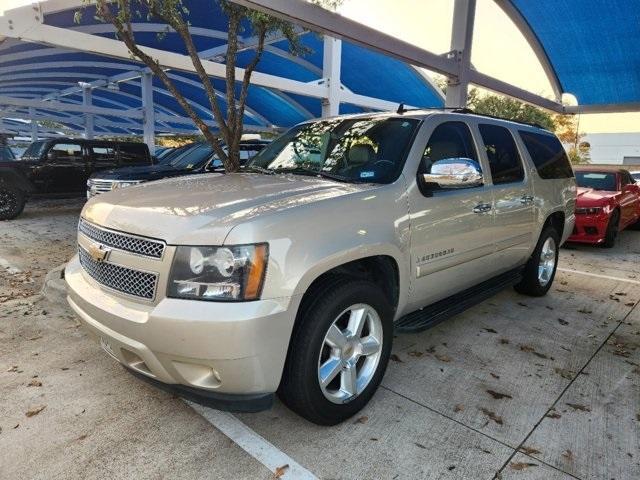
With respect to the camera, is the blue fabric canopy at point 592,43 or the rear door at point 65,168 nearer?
the blue fabric canopy at point 592,43

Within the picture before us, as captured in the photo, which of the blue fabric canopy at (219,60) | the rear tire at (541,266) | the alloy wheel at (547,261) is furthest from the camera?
the blue fabric canopy at (219,60)

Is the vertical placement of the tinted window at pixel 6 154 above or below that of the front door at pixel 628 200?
above

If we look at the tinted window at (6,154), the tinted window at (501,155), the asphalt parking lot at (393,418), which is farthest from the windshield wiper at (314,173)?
the tinted window at (6,154)

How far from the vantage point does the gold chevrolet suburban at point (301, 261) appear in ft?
7.00

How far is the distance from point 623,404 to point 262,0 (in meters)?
5.19

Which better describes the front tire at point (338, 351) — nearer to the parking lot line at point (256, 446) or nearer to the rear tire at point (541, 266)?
the parking lot line at point (256, 446)

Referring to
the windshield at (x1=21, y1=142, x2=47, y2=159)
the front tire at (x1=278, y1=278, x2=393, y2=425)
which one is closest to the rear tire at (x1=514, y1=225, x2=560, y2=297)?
the front tire at (x1=278, y1=278, x2=393, y2=425)

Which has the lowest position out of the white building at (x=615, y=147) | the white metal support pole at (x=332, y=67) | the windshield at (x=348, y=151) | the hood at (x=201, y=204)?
the hood at (x=201, y=204)

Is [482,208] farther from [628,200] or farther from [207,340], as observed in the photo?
[628,200]

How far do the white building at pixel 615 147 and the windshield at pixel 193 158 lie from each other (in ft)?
135

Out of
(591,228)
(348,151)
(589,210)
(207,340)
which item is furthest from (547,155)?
(207,340)

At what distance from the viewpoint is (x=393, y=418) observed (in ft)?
9.07

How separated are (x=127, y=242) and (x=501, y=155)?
336 cm

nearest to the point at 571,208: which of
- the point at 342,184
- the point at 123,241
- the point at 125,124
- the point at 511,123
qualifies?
the point at 511,123
